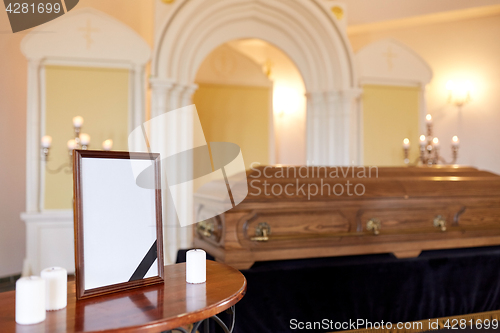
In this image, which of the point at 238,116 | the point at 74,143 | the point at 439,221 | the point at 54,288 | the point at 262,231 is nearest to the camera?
the point at 54,288

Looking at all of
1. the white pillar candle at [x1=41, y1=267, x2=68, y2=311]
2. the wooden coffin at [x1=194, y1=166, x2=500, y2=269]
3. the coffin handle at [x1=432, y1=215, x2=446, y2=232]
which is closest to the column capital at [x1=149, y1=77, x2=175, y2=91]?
the wooden coffin at [x1=194, y1=166, x2=500, y2=269]

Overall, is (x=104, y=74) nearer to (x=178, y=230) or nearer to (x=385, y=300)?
(x=178, y=230)

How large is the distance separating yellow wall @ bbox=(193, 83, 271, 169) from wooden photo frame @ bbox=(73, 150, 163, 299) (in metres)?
6.05

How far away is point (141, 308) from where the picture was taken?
1074 millimetres

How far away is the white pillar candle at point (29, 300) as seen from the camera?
944mm

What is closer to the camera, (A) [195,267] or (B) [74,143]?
(A) [195,267]

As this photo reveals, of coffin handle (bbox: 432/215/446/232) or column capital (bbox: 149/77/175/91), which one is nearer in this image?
coffin handle (bbox: 432/215/446/232)

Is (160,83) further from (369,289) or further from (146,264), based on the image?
(146,264)

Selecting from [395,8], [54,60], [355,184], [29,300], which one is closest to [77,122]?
[54,60]

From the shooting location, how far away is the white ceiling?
5.82 metres

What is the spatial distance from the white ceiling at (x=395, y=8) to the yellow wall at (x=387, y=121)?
50.7 inches

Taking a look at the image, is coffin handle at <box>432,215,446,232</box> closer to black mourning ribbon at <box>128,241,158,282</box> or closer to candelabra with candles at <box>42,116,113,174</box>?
black mourning ribbon at <box>128,241,158,282</box>

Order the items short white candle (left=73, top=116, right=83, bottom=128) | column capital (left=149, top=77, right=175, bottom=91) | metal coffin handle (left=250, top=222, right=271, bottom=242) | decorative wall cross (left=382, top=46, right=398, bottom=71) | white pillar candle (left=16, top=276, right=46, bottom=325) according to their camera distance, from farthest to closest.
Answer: decorative wall cross (left=382, top=46, right=398, bottom=71), column capital (left=149, top=77, right=175, bottom=91), short white candle (left=73, top=116, right=83, bottom=128), metal coffin handle (left=250, top=222, right=271, bottom=242), white pillar candle (left=16, top=276, right=46, bottom=325)

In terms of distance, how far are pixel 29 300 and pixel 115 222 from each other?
32 centimetres
